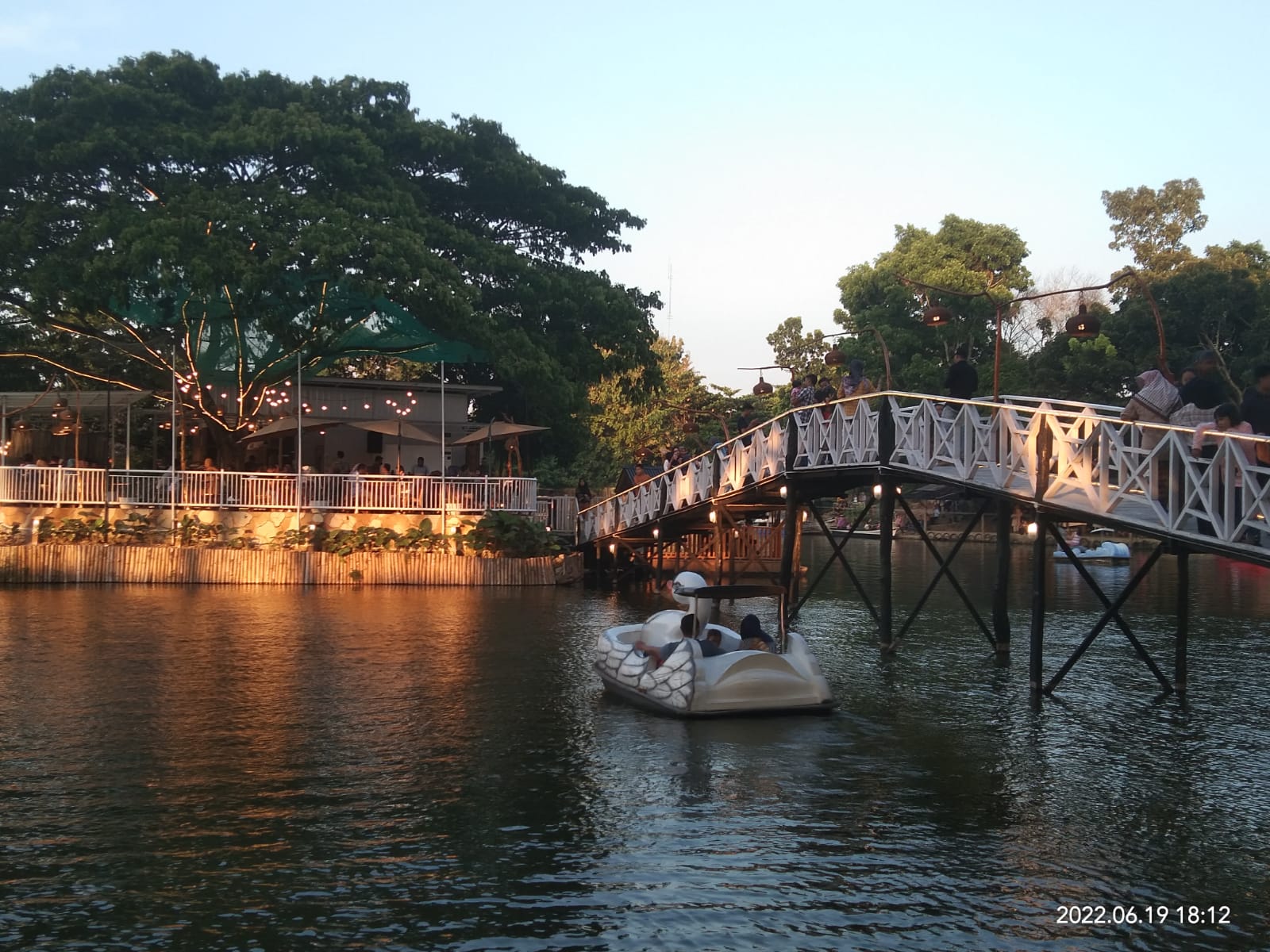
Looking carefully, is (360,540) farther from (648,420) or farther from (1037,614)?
(648,420)

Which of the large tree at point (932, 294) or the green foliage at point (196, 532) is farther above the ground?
the large tree at point (932, 294)

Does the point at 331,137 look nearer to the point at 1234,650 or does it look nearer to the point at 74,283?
the point at 74,283

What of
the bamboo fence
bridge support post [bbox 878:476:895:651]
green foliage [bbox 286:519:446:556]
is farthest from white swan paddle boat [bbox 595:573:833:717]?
green foliage [bbox 286:519:446:556]

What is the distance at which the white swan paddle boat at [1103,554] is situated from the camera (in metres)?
50.3

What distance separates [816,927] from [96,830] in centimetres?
649

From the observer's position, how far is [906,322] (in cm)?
6500

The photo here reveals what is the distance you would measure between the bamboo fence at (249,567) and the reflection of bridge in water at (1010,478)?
562 centimetres

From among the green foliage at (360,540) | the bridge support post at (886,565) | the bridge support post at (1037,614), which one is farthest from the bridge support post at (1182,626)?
the green foliage at (360,540)

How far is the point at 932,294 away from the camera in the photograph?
207ft

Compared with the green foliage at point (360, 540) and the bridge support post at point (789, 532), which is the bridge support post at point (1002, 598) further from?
the green foliage at point (360, 540)

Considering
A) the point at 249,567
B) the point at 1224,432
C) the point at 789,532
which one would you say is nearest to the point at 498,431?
the point at 249,567

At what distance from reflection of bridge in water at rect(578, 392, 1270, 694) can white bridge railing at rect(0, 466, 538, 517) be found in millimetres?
6587

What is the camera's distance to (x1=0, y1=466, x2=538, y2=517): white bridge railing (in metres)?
34.9

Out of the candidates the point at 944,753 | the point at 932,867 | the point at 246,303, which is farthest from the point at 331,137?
the point at 932,867
